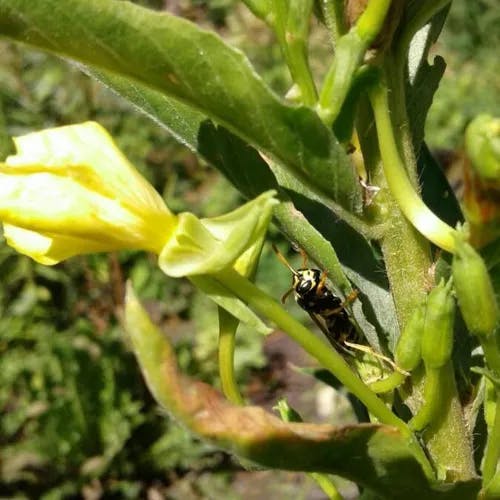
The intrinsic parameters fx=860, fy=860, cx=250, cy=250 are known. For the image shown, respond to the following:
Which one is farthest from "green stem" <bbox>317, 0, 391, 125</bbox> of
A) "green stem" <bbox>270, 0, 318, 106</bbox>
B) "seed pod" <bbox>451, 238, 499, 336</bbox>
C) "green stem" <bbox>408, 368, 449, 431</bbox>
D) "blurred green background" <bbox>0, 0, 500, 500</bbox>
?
"blurred green background" <bbox>0, 0, 500, 500</bbox>

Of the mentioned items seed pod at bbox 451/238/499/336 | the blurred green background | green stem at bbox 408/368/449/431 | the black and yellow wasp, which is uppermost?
seed pod at bbox 451/238/499/336

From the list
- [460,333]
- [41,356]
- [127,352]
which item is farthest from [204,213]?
[460,333]

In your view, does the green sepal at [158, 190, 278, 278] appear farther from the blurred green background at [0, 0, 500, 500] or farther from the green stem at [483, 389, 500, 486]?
the blurred green background at [0, 0, 500, 500]

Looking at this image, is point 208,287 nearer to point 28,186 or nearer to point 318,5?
point 28,186

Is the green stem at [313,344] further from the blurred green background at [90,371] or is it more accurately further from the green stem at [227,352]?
the blurred green background at [90,371]

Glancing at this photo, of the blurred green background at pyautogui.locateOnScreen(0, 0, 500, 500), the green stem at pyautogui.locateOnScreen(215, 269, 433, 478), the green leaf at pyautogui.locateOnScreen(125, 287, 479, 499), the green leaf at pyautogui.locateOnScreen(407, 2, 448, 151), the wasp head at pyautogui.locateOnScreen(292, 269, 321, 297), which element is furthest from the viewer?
the blurred green background at pyautogui.locateOnScreen(0, 0, 500, 500)
